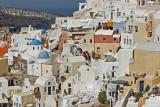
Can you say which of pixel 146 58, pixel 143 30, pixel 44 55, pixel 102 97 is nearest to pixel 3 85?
pixel 44 55

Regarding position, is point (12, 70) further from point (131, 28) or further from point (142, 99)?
point (142, 99)

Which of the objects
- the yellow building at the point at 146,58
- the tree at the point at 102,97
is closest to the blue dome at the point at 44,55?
the yellow building at the point at 146,58

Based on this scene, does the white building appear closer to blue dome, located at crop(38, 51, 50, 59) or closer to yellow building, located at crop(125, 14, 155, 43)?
blue dome, located at crop(38, 51, 50, 59)

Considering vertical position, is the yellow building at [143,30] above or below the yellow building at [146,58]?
above

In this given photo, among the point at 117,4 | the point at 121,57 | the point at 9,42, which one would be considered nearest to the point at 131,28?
the point at 121,57

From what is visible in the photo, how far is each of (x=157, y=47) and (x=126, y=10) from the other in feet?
45.4

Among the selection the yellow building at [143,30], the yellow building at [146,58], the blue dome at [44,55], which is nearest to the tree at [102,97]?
the yellow building at [146,58]

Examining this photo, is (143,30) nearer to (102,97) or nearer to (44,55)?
(44,55)

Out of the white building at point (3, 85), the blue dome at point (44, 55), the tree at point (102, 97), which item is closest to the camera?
the tree at point (102, 97)

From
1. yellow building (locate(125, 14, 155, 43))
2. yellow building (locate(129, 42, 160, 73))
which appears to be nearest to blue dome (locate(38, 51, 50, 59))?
yellow building (locate(125, 14, 155, 43))

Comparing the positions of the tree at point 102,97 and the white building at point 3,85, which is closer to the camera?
the tree at point 102,97

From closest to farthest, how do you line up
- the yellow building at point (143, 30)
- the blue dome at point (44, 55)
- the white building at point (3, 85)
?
1. the yellow building at point (143, 30)
2. the white building at point (3, 85)
3. the blue dome at point (44, 55)

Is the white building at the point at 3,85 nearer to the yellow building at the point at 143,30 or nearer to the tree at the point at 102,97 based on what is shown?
the tree at the point at 102,97

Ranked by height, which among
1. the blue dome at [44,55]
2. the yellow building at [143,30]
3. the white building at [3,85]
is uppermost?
the yellow building at [143,30]
